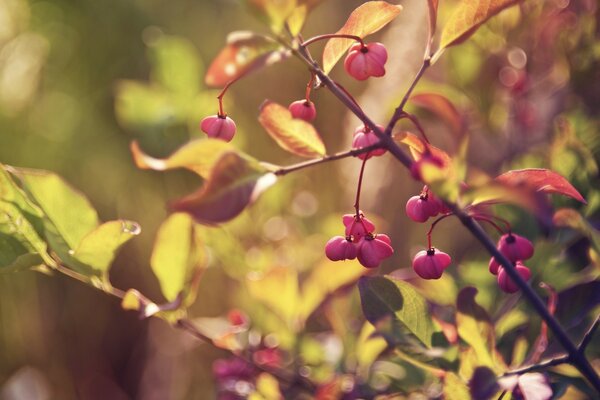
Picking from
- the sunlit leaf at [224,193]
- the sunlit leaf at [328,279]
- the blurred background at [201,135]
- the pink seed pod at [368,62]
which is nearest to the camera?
the sunlit leaf at [224,193]

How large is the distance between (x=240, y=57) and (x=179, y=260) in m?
0.24

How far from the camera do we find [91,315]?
5.94 ft

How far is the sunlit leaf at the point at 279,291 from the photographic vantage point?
72 cm

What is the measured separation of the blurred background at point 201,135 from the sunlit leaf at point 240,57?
3.9 inches

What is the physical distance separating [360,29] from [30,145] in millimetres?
1649

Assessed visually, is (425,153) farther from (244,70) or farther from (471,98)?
(471,98)

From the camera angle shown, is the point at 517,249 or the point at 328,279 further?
Result: the point at 328,279

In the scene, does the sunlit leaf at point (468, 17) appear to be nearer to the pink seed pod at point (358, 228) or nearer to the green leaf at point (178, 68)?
the pink seed pod at point (358, 228)

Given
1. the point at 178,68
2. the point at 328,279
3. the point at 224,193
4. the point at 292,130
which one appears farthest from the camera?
the point at 178,68

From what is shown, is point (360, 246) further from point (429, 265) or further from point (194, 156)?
point (194, 156)

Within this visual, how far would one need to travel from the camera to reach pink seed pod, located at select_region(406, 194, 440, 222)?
0.43 m

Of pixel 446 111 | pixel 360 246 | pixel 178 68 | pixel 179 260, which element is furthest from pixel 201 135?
pixel 446 111

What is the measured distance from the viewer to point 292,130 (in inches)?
17.0

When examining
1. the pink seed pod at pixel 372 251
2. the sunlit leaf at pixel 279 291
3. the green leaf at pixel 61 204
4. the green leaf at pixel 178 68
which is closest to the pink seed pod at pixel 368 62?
the pink seed pod at pixel 372 251
